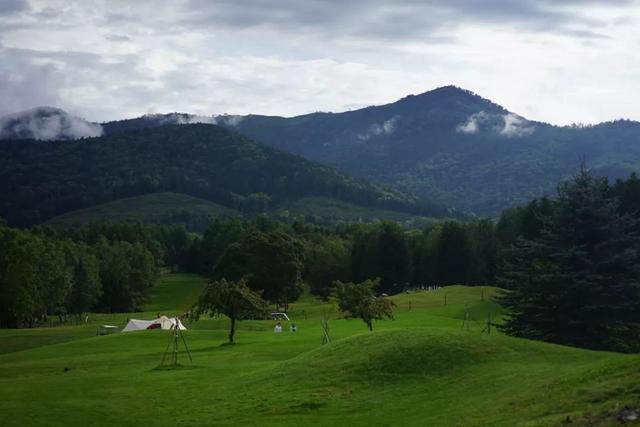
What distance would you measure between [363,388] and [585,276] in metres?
18.6

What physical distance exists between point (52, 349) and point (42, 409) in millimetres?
33127

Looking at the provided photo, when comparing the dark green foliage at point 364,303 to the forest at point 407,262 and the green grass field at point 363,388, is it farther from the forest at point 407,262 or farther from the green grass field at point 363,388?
the green grass field at point 363,388

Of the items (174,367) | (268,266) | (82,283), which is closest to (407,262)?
(268,266)

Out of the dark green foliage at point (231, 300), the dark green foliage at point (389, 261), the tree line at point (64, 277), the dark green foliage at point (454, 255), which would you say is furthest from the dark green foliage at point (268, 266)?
the dark green foliage at point (231, 300)

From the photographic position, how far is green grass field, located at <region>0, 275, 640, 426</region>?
71.8 ft

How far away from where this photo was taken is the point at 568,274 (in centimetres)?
4181

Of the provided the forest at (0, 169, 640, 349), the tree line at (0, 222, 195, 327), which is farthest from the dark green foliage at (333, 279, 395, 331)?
the tree line at (0, 222, 195, 327)

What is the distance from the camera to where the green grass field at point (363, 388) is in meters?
21.9

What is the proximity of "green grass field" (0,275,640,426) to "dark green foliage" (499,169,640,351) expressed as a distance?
10792 mm

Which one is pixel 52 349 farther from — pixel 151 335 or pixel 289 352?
pixel 289 352

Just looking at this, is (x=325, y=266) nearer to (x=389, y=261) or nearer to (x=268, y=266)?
(x=389, y=261)

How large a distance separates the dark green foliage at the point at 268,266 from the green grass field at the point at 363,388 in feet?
179

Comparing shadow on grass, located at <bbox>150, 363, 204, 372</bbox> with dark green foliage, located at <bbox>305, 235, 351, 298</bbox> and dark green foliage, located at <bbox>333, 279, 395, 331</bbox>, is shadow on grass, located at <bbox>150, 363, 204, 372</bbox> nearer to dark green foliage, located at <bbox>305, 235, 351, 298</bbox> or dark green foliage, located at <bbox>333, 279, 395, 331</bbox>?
dark green foliage, located at <bbox>333, 279, 395, 331</bbox>

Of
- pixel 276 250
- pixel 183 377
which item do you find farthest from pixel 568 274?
pixel 276 250
